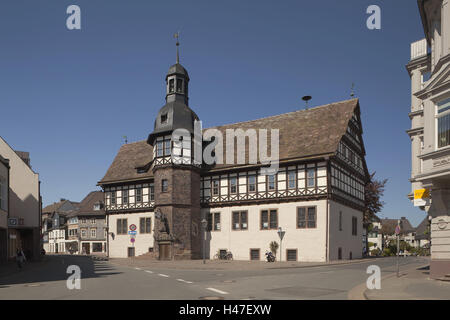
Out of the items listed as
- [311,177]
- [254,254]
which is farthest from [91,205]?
[311,177]

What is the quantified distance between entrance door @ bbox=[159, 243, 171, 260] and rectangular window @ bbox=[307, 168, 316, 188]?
13.2 metres

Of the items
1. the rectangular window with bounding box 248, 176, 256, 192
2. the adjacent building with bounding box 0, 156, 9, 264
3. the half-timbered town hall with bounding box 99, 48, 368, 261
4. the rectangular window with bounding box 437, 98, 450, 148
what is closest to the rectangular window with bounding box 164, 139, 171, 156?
the half-timbered town hall with bounding box 99, 48, 368, 261

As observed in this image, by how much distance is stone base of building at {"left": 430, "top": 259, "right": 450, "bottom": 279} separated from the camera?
16922 millimetres

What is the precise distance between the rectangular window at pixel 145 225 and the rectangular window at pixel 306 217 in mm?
16260

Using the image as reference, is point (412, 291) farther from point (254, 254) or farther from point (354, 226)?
point (354, 226)

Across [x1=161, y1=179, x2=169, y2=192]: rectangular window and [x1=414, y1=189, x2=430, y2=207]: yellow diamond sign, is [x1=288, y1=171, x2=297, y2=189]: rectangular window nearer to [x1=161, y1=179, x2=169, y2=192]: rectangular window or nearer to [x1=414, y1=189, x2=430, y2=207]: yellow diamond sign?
[x1=161, y1=179, x2=169, y2=192]: rectangular window

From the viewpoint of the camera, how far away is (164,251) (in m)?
38.4

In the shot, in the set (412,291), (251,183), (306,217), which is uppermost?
(251,183)

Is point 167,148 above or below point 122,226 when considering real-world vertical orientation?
above

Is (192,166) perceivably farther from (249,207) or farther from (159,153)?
(249,207)

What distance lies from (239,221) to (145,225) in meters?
11.0

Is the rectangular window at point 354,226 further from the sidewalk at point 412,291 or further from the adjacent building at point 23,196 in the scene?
the adjacent building at point 23,196

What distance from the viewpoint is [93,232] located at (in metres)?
74.1
